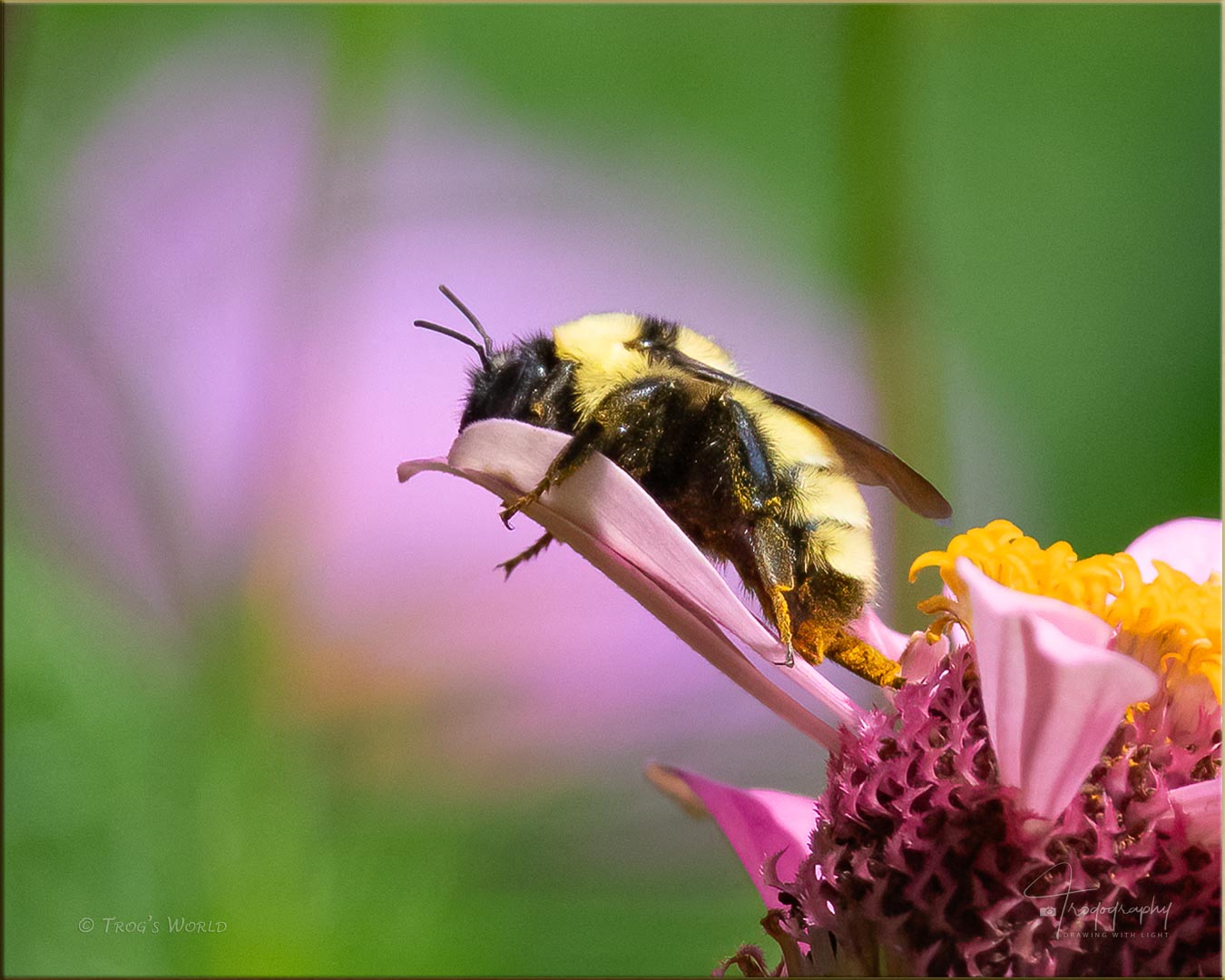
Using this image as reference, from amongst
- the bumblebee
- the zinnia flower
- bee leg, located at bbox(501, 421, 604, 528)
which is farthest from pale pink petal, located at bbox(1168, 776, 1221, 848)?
bee leg, located at bbox(501, 421, 604, 528)

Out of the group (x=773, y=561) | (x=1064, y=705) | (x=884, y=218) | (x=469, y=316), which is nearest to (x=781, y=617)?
(x=773, y=561)

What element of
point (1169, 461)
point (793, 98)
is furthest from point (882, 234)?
point (1169, 461)

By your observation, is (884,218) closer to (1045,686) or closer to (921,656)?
(921,656)

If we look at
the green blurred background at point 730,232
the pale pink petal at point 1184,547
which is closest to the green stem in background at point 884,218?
the green blurred background at point 730,232

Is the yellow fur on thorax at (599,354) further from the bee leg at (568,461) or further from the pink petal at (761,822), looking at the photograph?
the pink petal at (761,822)

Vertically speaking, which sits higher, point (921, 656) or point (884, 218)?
point (884, 218)

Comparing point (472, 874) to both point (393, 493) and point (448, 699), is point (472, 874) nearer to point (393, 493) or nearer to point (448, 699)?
point (448, 699)
